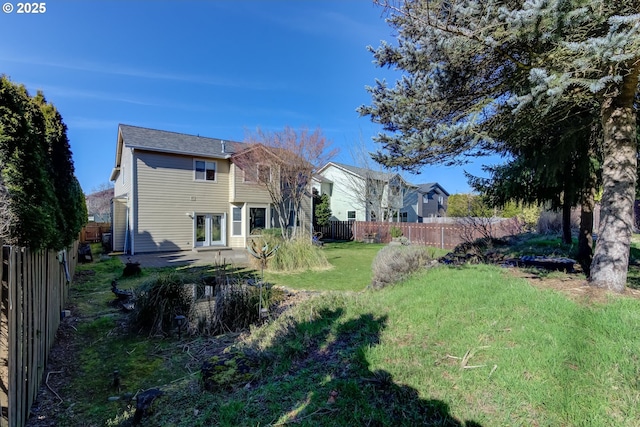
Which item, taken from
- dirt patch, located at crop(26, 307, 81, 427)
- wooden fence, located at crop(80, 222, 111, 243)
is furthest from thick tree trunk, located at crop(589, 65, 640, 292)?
wooden fence, located at crop(80, 222, 111, 243)

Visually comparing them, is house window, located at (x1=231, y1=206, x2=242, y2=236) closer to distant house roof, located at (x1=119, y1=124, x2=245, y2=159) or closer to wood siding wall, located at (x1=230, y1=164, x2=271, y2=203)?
wood siding wall, located at (x1=230, y1=164, x2=271, y2=203)

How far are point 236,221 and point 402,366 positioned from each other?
632 inches

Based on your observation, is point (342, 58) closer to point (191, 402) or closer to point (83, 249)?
point (191, 402)

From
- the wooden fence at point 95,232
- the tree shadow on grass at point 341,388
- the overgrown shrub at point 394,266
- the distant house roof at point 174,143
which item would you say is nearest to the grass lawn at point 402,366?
the tree shadow on grass at point 341,388

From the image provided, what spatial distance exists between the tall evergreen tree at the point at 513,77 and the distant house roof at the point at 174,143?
12542 mm

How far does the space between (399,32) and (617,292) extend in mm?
5013

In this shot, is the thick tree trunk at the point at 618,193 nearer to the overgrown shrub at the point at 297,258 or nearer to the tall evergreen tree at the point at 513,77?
the tall evergreen tree at the point at 513,77

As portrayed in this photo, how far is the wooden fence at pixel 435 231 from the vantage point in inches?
561

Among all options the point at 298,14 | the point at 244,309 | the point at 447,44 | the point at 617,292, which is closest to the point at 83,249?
the point at 244,309

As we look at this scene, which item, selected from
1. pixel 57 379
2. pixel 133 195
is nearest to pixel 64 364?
pixel 57 379

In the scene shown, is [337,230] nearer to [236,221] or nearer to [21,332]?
[236,221]

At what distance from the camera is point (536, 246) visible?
29.9 ft

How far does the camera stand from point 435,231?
1734 cm

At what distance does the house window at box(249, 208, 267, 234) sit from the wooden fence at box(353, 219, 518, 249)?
715cm
